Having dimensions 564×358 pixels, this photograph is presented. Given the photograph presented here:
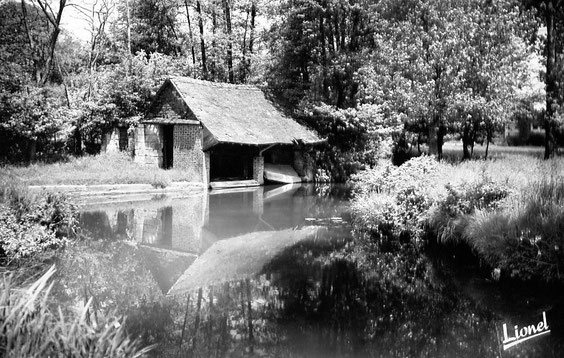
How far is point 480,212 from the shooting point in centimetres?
1001

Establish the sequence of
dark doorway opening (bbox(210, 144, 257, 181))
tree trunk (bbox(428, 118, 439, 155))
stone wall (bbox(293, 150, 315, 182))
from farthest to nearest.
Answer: stone wall (bbox(293, 150, 315, 182)), dark doorway opening (bbox(210, 144, 257, 181)), tree trunk (bbox(428, 118, 439, 155))

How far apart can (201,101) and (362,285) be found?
58.0 ft

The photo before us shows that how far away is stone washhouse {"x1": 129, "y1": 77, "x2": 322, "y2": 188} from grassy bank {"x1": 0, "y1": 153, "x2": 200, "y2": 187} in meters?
1.20

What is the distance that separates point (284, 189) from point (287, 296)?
1646cm

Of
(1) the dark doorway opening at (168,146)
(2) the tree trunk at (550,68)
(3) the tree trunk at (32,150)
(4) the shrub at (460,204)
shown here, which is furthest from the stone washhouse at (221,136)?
(4) the shrub at (460,204)

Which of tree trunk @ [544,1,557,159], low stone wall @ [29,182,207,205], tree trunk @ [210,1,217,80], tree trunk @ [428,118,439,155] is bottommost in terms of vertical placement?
low stone wall @ [29,182,207,205]

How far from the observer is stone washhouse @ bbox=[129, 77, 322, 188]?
75.4 ft

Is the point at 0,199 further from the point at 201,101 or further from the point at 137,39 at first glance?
the point at 137,39

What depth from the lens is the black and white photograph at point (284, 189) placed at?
6.36 m

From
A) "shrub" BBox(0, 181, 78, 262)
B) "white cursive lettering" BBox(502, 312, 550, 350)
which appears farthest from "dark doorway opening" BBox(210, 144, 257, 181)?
"white cursive lettering" BBox(502, 312, 550, 350)

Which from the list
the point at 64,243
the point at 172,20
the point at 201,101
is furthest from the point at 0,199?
the point at 172,20

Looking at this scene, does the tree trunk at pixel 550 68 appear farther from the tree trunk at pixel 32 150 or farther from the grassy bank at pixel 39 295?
the tree trunk at pixel 32 150

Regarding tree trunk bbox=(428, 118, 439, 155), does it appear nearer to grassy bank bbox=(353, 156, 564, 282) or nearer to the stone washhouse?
grassy bank bbox=(353, 156, 564, 282)

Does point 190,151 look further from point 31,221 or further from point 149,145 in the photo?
point 31,221
